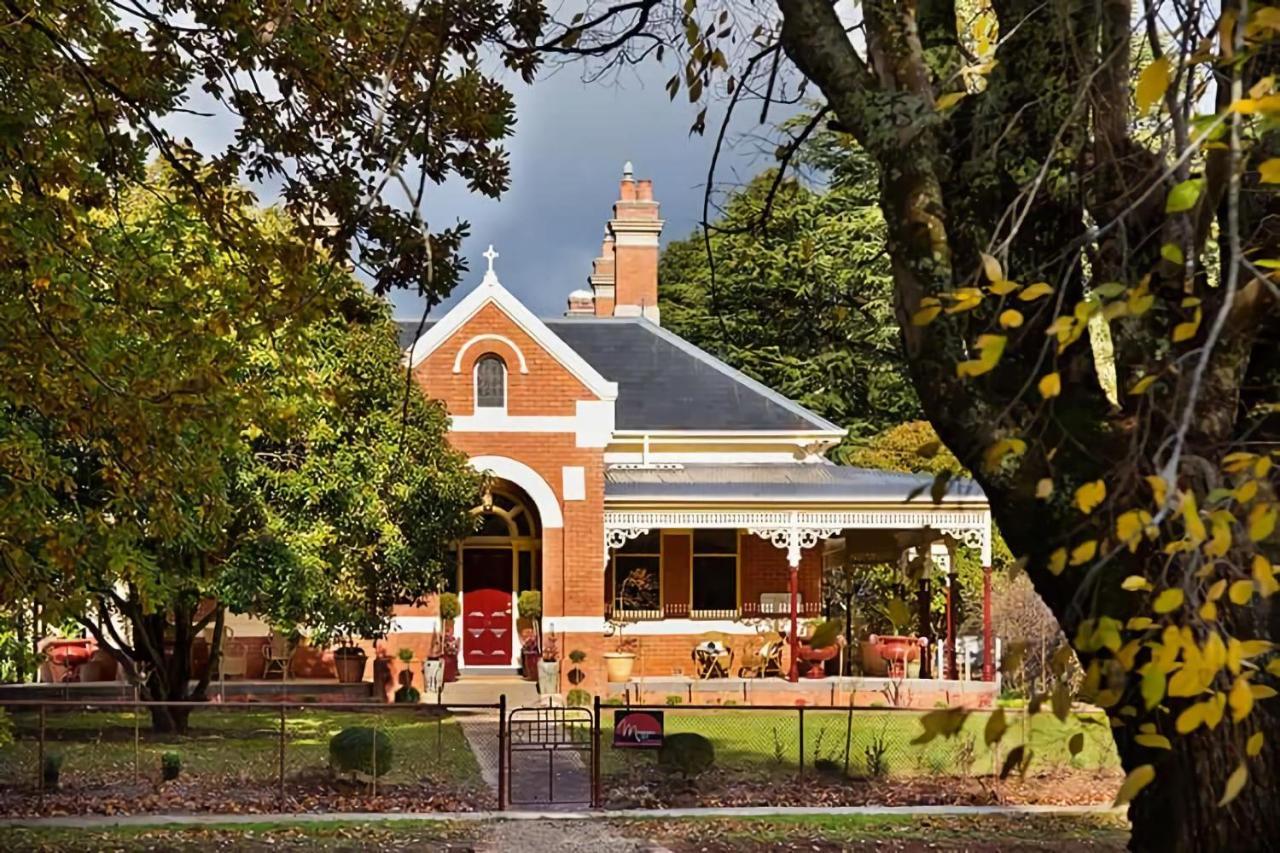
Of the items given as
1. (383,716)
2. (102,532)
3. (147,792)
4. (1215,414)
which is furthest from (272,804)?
(1215,414)

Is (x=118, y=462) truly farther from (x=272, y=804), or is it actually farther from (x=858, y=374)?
(x=858, y=374)

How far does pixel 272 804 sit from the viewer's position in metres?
14.1

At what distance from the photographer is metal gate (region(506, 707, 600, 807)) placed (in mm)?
14172

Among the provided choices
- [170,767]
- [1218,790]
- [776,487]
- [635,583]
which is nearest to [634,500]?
[635,583]

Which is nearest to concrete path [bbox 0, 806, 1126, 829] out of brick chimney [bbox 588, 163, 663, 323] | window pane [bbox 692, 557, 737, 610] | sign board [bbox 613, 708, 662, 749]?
sign board [bbox 613, 708, 662, 749]

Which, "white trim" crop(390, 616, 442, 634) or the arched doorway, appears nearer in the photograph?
"white trim" crop(390, 616, 442, 634)

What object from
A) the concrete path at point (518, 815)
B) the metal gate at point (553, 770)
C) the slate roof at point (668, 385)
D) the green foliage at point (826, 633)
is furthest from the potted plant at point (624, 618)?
the green foliage at point (826, 633)

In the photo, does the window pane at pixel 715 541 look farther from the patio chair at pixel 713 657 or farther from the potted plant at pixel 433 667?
the potted plant at pixel 433 667

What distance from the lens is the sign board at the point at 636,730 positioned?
47.5 ft

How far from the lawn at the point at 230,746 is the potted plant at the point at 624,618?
3.85 meters

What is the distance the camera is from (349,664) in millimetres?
26703

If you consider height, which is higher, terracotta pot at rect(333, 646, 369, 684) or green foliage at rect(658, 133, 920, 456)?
green foliage at rect(658, 133, 920, 456)

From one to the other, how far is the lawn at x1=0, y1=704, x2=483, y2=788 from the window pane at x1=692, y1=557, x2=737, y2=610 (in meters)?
6.81

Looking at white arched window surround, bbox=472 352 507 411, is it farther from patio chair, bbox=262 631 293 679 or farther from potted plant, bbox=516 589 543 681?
patio chair, bbox=262 631 293 679
